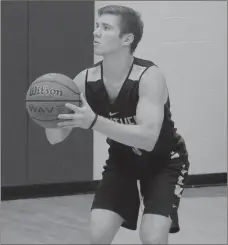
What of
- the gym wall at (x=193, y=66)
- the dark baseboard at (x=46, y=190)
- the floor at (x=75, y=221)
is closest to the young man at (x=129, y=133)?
the floor at (x=75, y=221)

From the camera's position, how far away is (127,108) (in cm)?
326

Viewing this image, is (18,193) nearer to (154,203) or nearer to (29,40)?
(29,40)

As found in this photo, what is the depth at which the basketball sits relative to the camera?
10.3 ft

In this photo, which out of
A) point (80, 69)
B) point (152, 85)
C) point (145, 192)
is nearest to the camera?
point (152, 85)

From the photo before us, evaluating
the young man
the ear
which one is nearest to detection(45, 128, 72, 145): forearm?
the young man

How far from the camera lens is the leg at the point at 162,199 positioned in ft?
10.7

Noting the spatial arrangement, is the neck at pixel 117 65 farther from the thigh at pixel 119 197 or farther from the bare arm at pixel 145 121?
the thigh at pixel 119 197

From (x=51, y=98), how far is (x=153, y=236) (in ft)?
2.71

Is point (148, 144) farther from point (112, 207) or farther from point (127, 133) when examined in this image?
point (112, 207)

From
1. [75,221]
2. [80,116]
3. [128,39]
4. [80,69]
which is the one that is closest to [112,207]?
[80,116]

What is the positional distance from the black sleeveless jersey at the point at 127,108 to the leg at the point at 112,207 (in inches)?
4.8

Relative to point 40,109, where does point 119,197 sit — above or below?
below

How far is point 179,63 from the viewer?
268 inches

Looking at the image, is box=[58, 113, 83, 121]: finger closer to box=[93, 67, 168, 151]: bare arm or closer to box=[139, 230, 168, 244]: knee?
box=[93, 67, 168, 151]: bare arm
